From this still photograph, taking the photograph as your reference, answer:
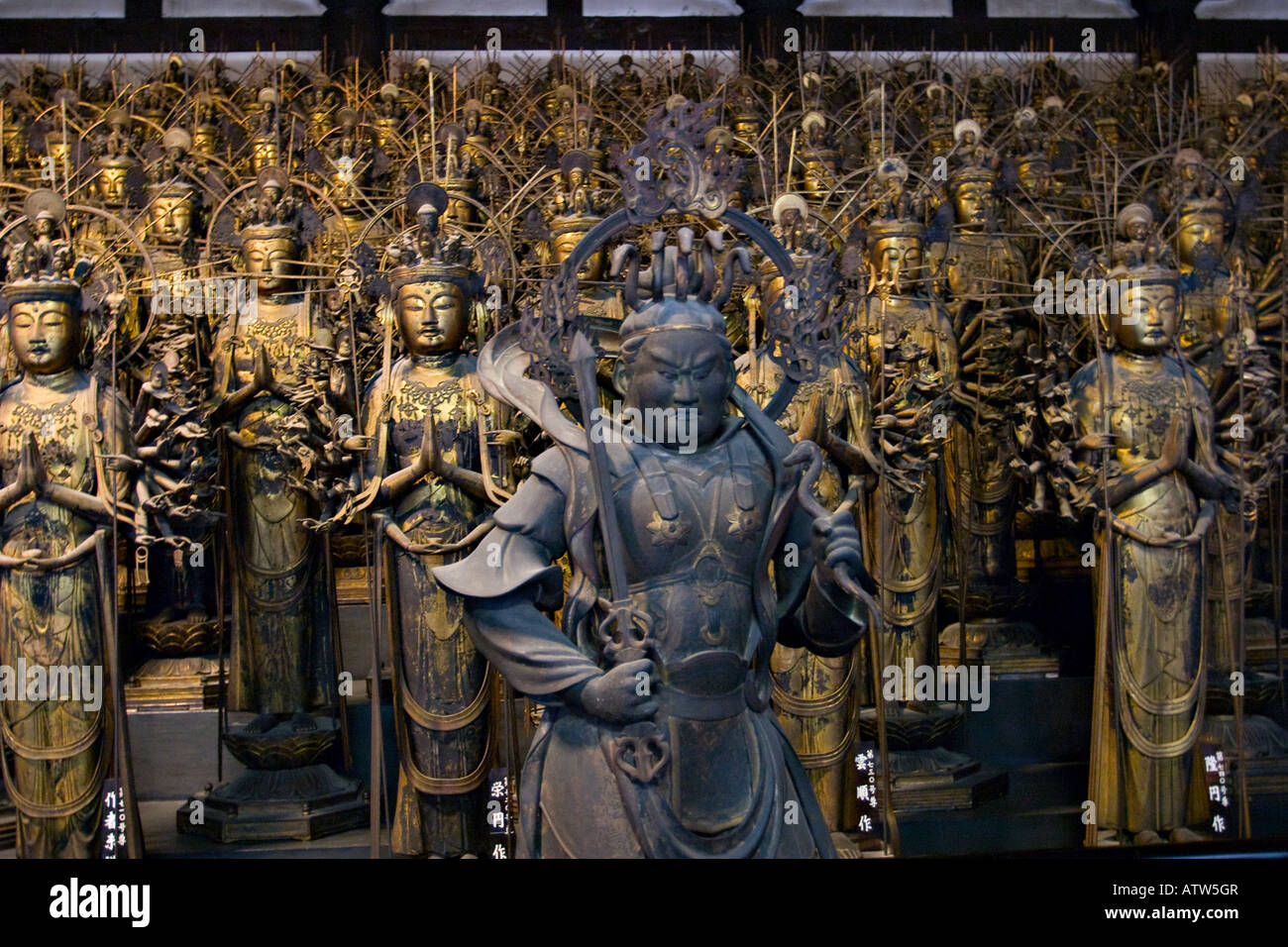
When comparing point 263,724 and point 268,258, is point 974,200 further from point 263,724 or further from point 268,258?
point 263,724

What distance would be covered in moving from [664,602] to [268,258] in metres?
3.53

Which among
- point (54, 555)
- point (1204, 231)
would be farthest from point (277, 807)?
point (1204, 231)

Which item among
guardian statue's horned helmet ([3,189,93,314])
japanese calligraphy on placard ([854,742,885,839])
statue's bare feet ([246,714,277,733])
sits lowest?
japanese calligraphy on placard ([854,742,885,839])

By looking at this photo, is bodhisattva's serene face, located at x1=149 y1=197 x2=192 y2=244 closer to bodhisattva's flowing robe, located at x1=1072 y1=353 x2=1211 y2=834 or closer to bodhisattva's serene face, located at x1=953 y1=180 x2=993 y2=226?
bodhisattva's serene face, located at x1=953 y1=180 x2=993 y2=226

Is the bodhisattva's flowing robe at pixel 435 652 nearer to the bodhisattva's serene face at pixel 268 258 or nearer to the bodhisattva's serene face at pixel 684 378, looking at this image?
the bodhisattva's serene face at pixel 268 258

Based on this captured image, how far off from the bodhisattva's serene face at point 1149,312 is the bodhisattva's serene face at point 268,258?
11.0 feet

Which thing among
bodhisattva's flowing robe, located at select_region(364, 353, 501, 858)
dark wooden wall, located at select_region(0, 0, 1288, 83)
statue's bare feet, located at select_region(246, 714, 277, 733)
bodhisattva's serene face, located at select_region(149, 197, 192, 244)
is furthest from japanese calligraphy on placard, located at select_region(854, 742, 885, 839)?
dark wooden wall, located at select_region(0, 0, 1288, 83)

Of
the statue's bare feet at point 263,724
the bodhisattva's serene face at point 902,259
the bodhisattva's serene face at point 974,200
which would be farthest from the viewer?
the bodhisattva's serene face at point 974,200

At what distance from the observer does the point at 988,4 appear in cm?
1033

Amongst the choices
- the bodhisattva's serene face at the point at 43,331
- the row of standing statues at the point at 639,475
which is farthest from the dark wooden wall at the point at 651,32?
the bodhisattva's serene face at the point at 43,331

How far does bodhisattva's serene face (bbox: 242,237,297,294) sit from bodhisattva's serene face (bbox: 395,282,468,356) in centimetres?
96

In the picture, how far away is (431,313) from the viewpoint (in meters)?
5.66

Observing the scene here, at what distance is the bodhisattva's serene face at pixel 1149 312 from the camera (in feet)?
18.5

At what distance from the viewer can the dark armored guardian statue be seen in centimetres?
344
